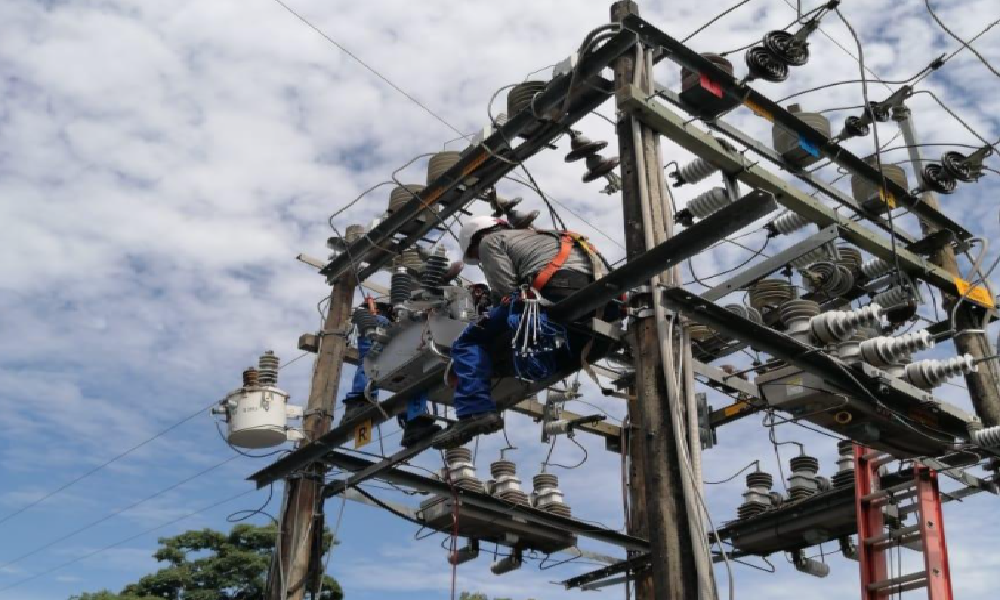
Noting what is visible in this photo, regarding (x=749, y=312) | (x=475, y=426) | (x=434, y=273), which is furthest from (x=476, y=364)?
(x=749, y=312)

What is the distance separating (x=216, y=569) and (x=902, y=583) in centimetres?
2051

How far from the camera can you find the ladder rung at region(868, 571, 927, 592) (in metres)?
7.63

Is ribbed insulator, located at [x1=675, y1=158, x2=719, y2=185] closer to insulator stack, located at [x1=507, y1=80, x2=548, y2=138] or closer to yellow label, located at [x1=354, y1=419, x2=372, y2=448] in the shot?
insulator stack, located at [x1=507, y1=80, x2=548, y2=138]

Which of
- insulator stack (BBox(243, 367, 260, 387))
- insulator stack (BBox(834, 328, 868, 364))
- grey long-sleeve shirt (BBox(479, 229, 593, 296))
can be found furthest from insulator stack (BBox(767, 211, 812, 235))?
insulator stack (BBox(243, 367, 260, 387))

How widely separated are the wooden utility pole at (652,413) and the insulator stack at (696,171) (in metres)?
2.11

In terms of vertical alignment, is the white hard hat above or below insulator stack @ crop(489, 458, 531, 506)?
above

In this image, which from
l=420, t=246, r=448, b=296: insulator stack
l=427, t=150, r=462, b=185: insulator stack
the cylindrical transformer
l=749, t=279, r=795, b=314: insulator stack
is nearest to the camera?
l=420, t=246, r=448, b=296: insulator stack

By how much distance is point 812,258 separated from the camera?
435 inches

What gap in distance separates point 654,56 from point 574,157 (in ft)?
4.66

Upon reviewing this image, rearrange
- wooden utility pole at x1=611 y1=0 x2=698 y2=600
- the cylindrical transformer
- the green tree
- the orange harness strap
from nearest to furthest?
wooden utility pole at x1=611 y1=0 x2=698 y2=600, the orange harness strap, the cylindrical transformer, the green tree

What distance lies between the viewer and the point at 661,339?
670 centimetres

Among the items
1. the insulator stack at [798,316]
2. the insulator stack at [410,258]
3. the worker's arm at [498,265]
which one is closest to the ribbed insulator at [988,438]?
the insulator stack at [798,316]

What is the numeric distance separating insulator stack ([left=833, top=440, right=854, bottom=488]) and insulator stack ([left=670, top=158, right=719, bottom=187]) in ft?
9.75

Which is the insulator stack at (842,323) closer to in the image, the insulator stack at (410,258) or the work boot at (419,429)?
the work boot at (419,429)
